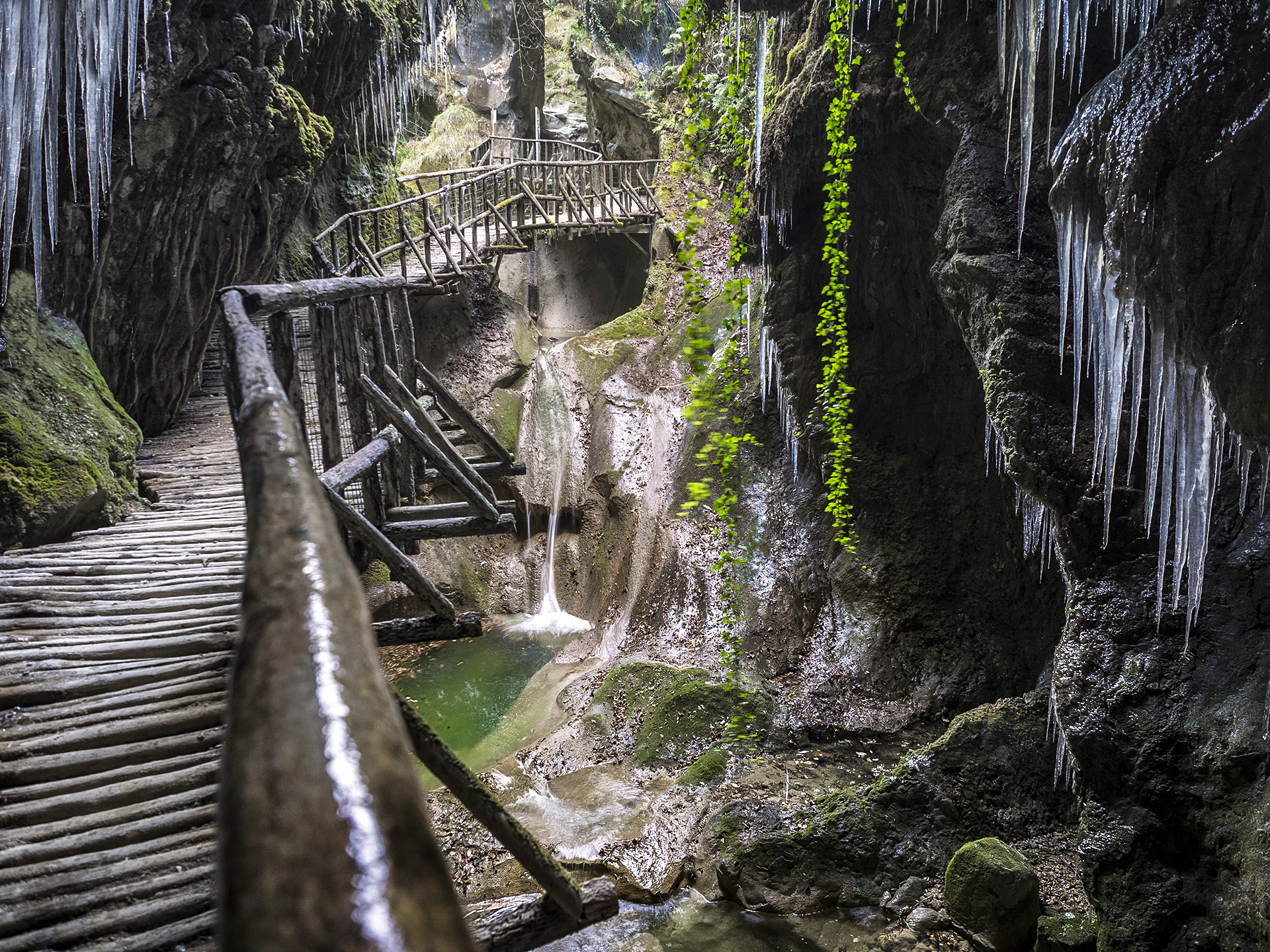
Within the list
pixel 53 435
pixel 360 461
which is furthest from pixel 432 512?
pixel 53 435

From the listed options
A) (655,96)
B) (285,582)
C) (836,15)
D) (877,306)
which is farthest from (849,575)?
(655,96)

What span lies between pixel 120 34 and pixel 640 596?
7125 mm

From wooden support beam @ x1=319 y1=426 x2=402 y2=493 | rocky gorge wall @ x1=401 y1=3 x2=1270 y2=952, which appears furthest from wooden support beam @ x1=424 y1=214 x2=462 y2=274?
wooden support beam @ x1=319 y1=426 x2=402 y2=493

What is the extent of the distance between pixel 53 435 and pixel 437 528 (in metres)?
2.44

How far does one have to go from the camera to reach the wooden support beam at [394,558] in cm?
391

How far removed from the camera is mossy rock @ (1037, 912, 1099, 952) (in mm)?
4156

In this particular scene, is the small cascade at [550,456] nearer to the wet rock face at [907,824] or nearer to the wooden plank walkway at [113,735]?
the wet rock face at [907,824]

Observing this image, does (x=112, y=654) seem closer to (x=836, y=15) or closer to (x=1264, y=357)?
(x=1264, y=357)

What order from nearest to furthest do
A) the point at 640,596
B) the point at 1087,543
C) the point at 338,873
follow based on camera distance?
the point at 338,873, the point at 1087,543, the point at 640,596

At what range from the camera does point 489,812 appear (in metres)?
2.11

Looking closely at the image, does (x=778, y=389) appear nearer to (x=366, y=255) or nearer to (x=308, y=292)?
(x=308, y=292)

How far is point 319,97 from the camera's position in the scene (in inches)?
382

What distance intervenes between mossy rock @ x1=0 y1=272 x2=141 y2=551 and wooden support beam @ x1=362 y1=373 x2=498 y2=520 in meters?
1.81

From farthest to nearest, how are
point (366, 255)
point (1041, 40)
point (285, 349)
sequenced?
point (366, 255), point (1041, 40), point (285, 349)
